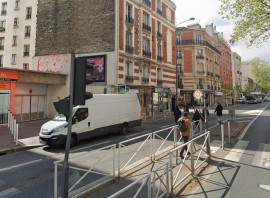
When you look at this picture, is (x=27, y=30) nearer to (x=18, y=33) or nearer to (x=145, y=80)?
(x=18, y=33)

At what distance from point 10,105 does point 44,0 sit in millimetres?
14550

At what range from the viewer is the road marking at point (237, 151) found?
623 centimetres

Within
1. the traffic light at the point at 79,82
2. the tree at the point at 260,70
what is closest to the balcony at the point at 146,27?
the traffic light at the point at 79,82

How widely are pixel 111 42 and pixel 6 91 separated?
997 cm

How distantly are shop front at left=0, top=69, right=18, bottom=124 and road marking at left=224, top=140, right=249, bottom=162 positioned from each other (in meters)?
15.2

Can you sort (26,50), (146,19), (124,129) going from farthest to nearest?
(26,50) < (146,19) < (124,129)

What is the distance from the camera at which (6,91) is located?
1356 cm

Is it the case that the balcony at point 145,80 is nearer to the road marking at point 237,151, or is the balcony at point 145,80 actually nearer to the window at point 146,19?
the window at point 146,19

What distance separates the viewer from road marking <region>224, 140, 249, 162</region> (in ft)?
20.5

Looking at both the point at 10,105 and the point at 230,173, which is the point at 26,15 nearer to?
the point at 10,105

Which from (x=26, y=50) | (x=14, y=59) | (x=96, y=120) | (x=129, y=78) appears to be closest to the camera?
(x=96, y=120)

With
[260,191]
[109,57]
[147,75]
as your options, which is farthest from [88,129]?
[147,75]

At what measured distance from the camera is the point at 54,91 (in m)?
18.3

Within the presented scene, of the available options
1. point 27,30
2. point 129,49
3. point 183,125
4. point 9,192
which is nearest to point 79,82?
point 9,192
